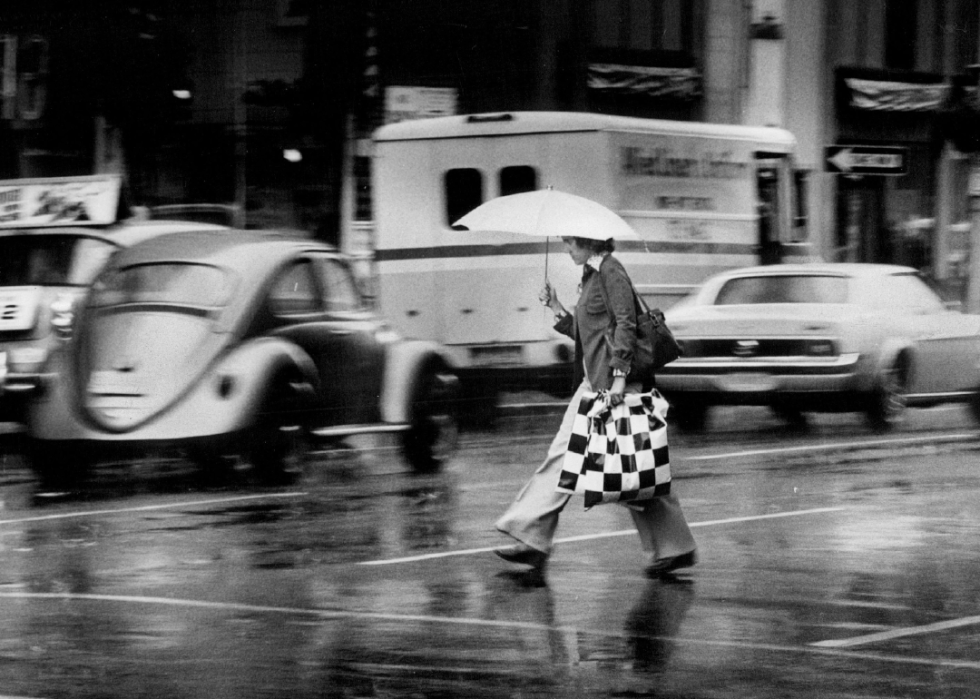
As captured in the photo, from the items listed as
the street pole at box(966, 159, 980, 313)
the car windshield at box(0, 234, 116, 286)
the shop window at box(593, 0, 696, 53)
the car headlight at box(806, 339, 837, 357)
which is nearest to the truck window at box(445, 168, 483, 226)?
the car headlight at box(806, 339, 837, 357)

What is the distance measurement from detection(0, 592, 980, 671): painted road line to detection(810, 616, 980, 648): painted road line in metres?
0.10

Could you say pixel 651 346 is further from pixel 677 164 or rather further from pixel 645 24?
pixel 645 24

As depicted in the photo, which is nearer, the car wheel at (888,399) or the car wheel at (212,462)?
the car wheel at (212,462)

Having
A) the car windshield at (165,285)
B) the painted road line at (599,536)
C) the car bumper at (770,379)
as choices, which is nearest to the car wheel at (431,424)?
the car windshield at (165,285)

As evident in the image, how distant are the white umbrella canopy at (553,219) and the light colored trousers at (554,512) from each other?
2.25 ft

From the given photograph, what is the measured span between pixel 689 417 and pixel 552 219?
8964mm

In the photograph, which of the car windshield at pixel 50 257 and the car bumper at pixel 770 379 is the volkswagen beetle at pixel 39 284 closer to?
the car windshield at pixel 50 257

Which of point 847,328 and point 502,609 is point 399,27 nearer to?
point 847,328

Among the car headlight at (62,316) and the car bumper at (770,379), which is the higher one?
the car headlight at (62,316)

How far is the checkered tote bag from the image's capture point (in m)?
9.30

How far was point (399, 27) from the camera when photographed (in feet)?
90.9

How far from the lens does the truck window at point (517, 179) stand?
20.8 m

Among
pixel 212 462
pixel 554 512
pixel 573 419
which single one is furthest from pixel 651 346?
pixel 212 462

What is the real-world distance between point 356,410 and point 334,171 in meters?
12.0
